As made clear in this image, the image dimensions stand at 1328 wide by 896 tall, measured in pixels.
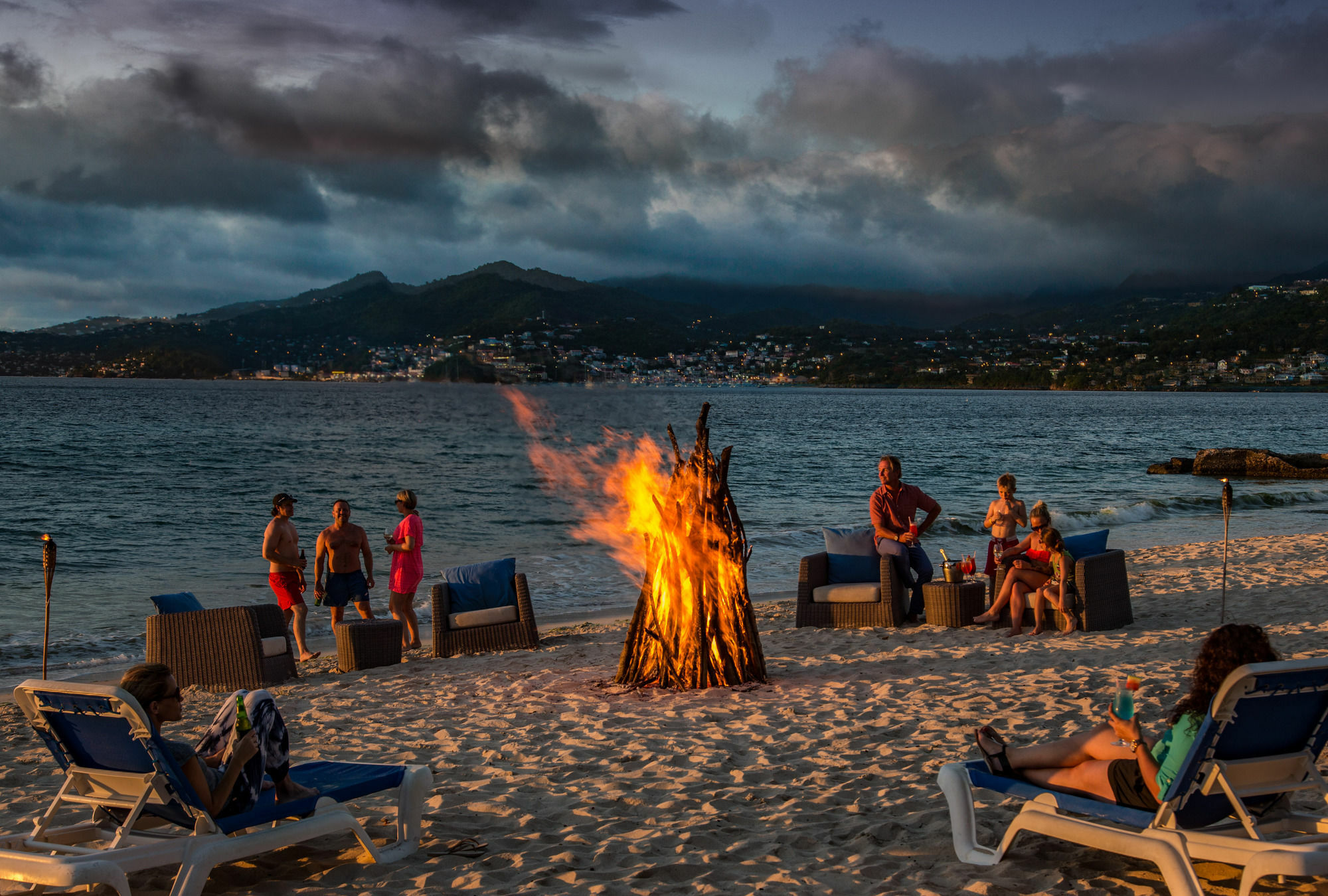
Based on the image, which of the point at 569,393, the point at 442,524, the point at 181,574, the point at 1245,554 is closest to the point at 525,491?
the point at 442,524

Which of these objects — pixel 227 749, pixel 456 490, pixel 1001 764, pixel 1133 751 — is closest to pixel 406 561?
pixel 227 749

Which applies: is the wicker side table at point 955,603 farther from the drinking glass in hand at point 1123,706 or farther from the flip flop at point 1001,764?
the drinking glass in hand at point 1123,706

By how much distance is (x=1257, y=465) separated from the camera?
3503 cm

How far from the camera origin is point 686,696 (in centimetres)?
700

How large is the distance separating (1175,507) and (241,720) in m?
26.5

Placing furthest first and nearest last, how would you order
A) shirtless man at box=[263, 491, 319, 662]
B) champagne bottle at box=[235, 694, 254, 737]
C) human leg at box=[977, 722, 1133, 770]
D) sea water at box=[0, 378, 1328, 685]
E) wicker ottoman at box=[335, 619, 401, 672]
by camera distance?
sea water at box=[0, 378, 1328, 685] → shirtless man at box=[263, 491, 319, 662] → wicker ottoman at box=[335, 619, 401, 672] → human leg at box=[977, 722, 1133, 770] → champagne bottle at box=[235, 694, 254, 737]

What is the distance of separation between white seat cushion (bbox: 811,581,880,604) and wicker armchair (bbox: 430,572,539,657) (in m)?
2.93

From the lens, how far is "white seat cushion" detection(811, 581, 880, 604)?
10.1 meters

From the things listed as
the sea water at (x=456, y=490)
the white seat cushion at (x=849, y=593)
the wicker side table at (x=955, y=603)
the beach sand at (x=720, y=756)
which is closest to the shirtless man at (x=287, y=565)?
the beach sand at (x=720, y=756)

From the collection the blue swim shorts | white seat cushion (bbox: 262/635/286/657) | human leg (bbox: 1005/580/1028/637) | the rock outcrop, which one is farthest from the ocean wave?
white seat cushion (bbox: 262/635/286/657)

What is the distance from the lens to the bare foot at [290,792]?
412cm

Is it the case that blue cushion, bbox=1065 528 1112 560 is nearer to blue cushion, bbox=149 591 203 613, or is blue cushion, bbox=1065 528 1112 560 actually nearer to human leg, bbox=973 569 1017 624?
human leg, bbox=973 569 1017 624

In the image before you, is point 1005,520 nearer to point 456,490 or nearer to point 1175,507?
point 1175,507

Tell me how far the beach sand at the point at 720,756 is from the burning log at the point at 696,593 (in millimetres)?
236
